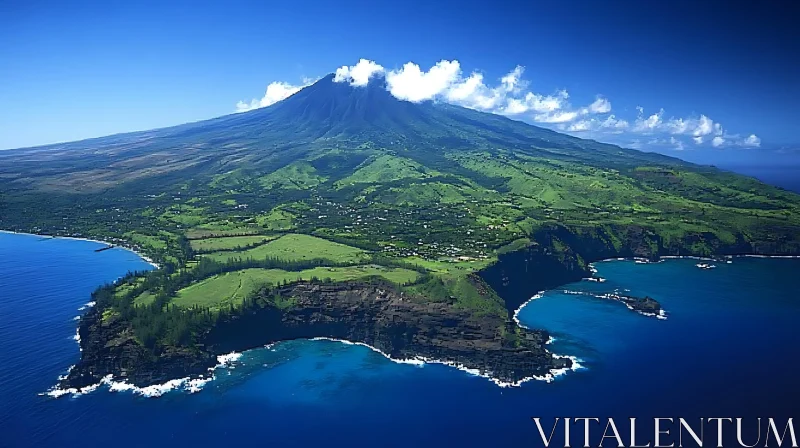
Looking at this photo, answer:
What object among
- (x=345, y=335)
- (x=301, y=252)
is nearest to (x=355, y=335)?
(x=345, y=335)

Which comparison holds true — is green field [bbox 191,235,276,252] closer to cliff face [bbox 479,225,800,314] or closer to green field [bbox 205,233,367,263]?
green field [bbox 205,233,367,263]

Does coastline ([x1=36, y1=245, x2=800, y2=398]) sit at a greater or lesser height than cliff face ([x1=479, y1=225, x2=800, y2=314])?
lesser

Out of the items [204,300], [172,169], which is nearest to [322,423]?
[204,300]

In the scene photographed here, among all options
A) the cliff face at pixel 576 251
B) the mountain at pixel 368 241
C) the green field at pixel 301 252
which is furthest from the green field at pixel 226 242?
the cliff face at pixel 576 251

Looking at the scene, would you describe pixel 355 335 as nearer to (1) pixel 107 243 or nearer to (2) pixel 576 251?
(2) pixel 576 251

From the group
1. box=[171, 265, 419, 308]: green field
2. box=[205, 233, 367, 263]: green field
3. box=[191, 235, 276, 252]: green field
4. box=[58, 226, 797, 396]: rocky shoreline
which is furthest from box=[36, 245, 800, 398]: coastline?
box=[191, 235, 276, 252]: green field
